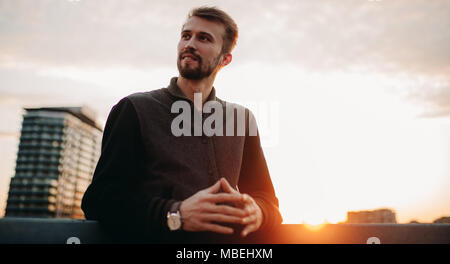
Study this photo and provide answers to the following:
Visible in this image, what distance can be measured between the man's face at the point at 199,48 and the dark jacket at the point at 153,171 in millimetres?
197

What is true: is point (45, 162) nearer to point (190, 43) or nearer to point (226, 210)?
point (190, 43)

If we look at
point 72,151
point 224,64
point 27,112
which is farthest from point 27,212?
point 224,64

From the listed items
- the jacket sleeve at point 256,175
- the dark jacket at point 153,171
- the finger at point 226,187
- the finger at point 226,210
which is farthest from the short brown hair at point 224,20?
the finger at point 226,210

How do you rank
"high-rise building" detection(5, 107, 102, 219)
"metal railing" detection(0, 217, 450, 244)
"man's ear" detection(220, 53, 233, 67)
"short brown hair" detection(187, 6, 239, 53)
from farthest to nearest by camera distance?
"high-rise building" detection(5, 107, 102, 219) → "man's ear" detection(220, 53, 233, 67) → "short brown hair" detection(187, 6, 239, 53) → "metal railing" detection(0, 217, 450, 244)

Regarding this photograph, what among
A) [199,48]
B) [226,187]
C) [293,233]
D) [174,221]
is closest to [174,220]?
[174,221]

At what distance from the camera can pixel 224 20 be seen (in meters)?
2.81

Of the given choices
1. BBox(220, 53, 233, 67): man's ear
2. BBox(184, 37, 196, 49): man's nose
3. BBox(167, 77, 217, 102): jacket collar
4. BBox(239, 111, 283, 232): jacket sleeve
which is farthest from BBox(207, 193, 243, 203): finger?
BBox(220, 53, 233, 67): man's ear

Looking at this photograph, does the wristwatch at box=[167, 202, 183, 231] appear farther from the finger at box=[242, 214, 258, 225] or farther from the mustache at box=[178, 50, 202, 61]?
the mustache at box=[178, 50, 202, 61]

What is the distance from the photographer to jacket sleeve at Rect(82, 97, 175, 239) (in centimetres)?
177

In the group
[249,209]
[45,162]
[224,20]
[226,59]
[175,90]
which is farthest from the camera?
[45,162]

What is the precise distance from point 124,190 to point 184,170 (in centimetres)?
39

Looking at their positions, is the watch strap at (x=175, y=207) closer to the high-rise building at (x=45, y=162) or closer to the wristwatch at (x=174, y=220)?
the wristwatch at (x=174, y=220)

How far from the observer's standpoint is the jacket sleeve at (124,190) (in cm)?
177

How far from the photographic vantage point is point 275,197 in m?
2.44
